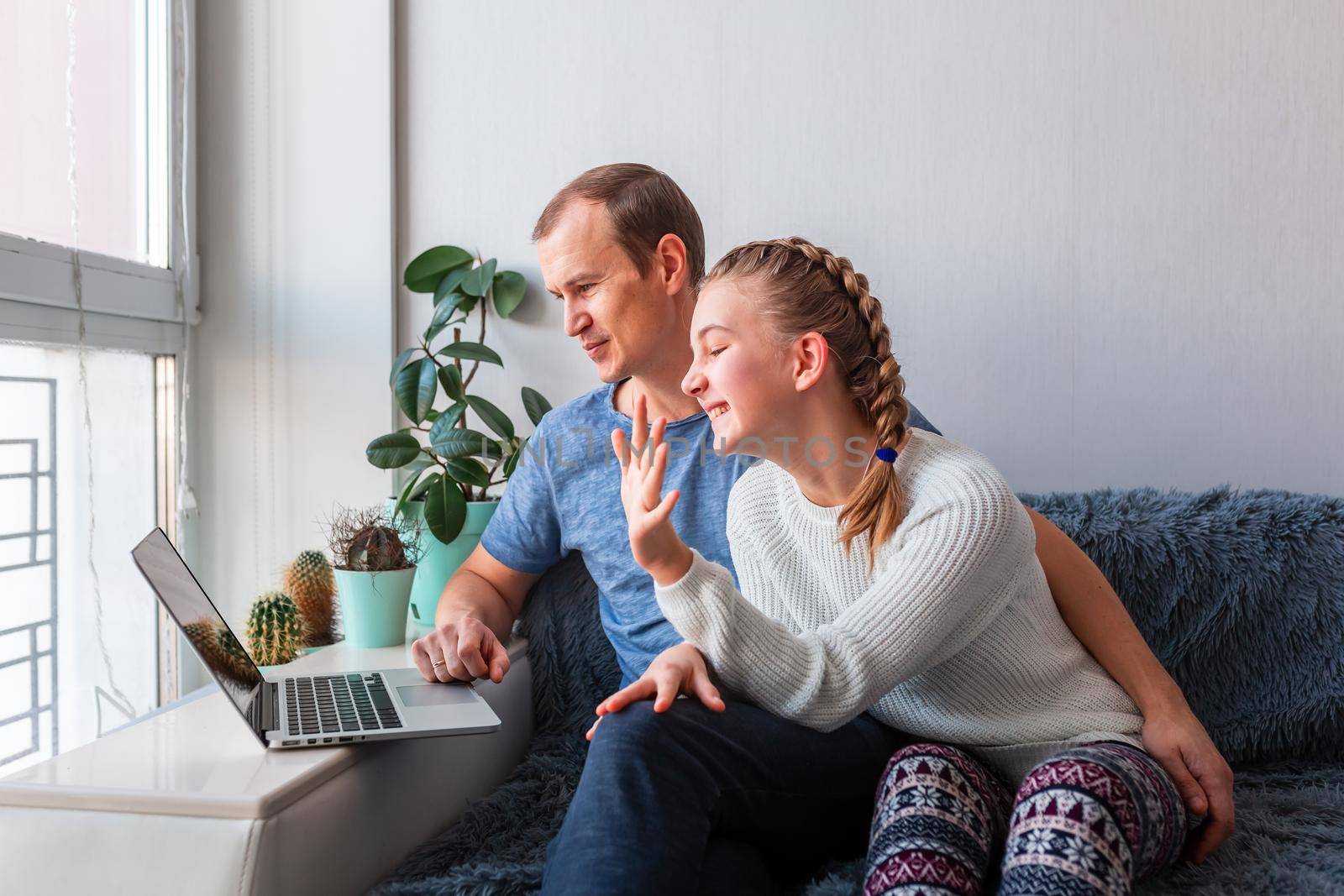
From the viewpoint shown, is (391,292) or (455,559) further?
(391,292)

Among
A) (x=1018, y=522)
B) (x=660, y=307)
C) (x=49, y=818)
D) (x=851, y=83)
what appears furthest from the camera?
(x=851, y=83)

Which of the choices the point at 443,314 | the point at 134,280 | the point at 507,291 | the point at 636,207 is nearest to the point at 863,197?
the point at 636,207

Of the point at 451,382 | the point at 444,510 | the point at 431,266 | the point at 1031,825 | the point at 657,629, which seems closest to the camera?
the point at 1031,825

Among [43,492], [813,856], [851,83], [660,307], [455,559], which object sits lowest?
[813,856]

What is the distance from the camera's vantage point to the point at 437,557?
5.67 ft

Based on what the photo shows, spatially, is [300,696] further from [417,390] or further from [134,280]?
[134,280]

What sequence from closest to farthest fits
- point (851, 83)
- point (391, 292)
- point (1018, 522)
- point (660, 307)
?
point (1018, 522) → point (660, 307) → point (851, 83) → point (391, 292)

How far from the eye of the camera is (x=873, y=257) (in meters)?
1.79

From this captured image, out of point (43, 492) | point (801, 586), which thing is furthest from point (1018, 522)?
point (43, 492)

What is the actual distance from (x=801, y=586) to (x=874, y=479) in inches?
6.9

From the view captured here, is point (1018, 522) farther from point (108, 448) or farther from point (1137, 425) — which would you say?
point (108, 448)

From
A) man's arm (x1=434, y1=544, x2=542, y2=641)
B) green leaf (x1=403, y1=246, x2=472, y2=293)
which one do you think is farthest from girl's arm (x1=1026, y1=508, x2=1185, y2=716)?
green leaf (x1=403, y1=246, x2=472, y2=293)

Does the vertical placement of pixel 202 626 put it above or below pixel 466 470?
below

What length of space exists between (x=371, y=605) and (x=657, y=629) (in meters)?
0.49
